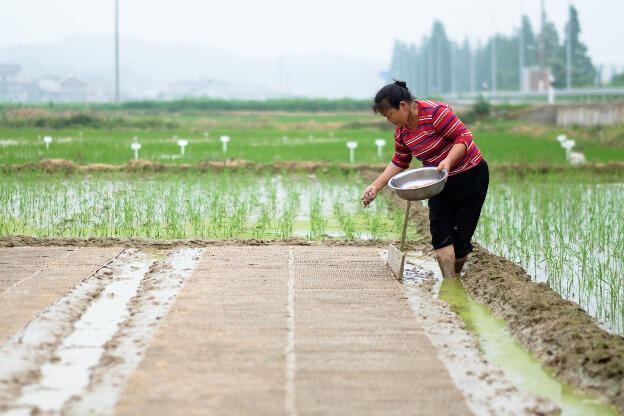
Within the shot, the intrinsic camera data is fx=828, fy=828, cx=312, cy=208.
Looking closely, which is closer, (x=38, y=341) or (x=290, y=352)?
(x=290, y=352)

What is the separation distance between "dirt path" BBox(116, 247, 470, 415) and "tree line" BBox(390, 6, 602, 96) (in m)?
31.7

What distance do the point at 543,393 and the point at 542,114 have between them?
28072 millimetres

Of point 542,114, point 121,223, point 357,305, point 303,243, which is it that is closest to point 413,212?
point 303,243

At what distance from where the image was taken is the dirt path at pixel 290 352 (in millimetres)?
2918

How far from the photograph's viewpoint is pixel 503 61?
Answer: 3088 inches

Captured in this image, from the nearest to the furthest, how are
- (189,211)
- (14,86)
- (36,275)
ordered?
(36,275) → (189,211) → (14,86)

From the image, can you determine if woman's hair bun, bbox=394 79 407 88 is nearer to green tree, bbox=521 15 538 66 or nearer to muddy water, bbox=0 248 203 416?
muddy water, bbox=0 248 203 416

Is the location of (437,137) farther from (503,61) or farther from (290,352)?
(503,61)

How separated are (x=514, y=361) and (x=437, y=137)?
1.68 meters

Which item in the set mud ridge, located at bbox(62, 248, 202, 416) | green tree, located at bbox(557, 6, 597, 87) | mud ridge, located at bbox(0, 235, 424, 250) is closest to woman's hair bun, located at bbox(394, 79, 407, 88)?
mud ridge, located at bbox(62, 248, 202, 416)

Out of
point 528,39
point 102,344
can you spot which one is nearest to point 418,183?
point 102,344

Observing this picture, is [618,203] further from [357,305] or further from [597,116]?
[597,116]

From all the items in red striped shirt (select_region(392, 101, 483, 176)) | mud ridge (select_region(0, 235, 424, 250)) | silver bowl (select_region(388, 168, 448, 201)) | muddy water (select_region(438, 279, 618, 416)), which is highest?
red striped shirt (select_region(392, 101, 483, 176))

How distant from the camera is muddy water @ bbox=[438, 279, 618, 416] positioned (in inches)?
123
